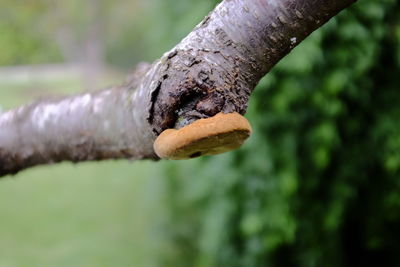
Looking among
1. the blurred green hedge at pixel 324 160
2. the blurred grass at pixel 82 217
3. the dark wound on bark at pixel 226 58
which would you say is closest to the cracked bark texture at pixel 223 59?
the dark wound on bark at pixel 226 58

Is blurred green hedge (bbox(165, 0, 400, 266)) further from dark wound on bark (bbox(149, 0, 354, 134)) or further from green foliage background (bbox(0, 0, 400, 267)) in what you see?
dark wound on bark (bbox(149, 0, 354, 134))

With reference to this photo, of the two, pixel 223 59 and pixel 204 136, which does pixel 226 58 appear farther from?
pixel 204 136

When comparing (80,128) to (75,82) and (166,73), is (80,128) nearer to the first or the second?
(166,73)

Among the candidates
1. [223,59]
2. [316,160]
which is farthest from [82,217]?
[223,59]

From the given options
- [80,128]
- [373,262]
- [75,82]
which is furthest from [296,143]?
[75,82]

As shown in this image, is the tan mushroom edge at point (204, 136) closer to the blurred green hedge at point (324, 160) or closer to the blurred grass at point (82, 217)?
the blurred green hedge at point (324, 160)

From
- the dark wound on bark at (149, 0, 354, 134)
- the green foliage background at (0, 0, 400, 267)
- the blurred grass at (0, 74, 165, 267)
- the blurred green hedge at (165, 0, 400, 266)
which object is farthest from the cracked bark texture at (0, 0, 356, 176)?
the blurred grass at (0, 74, 165, 267)

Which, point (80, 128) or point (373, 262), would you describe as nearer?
point (80, 128)
